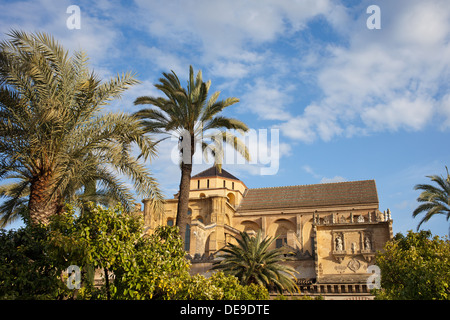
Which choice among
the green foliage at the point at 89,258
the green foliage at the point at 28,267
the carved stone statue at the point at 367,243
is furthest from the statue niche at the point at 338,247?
the green foliage at the point at 28,267

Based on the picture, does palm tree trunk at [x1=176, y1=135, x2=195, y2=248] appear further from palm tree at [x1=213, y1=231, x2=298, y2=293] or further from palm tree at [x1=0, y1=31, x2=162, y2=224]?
palm tree at [x1=213, y1=231, x2=298, y2=293]

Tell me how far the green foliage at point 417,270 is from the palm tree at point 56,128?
9403 millimetres

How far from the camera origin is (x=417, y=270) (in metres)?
14.8

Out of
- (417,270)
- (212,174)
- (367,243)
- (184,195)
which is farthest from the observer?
(212,174)

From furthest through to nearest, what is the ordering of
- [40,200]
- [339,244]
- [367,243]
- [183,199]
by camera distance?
1. [339,244]
2. [367,243]
3. [183,199]
4. [40,200]

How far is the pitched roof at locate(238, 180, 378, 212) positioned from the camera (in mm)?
42062

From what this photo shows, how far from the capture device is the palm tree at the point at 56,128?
415 inches

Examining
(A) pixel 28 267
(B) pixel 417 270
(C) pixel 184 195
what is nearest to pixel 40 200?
(A) pixel 28 267

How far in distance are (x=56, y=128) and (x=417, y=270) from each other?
12902mm

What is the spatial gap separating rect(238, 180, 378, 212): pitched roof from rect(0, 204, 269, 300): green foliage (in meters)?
33.7

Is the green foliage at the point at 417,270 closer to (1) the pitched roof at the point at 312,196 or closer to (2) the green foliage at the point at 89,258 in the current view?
(2) the green foliage at the point at 89,258

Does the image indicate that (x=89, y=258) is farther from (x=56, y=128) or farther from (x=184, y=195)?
(x=184, y=195)
